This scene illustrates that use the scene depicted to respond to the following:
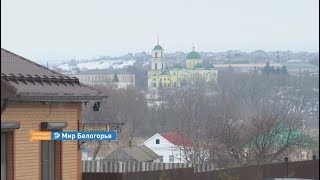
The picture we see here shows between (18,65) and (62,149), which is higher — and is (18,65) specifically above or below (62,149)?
above

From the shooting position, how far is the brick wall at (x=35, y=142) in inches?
695

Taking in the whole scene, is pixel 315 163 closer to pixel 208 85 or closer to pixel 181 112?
pixel 181 112

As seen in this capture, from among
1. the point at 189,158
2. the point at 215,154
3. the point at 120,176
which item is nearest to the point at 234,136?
the point at 215,154

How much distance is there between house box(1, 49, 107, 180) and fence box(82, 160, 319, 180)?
2.07ft

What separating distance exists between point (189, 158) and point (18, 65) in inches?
1622

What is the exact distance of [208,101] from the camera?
11906 cm

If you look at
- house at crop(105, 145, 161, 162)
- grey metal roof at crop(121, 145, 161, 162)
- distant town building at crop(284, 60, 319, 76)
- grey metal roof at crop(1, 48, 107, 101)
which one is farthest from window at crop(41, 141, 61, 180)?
distant town building at crop(284, 60, 319, 76)

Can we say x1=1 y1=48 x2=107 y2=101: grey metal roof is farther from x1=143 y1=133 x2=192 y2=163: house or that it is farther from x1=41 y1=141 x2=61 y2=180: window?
x1=143 y1=133 x2=192 y2=163: house

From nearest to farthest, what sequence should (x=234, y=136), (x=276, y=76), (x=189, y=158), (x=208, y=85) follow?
(x=234, y=136), (x=189, y=158), (x=276, y=76), (x=208, y=85)

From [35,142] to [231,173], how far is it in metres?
6.21

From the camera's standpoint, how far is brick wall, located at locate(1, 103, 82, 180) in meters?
17.6

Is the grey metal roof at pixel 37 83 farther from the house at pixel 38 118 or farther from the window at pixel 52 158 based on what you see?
the window at pixel 52 158

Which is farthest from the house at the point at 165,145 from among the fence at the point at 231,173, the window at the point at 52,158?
the window at the point at 52,158

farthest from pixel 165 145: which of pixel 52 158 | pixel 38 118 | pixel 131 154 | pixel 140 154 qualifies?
pixel 38 118
